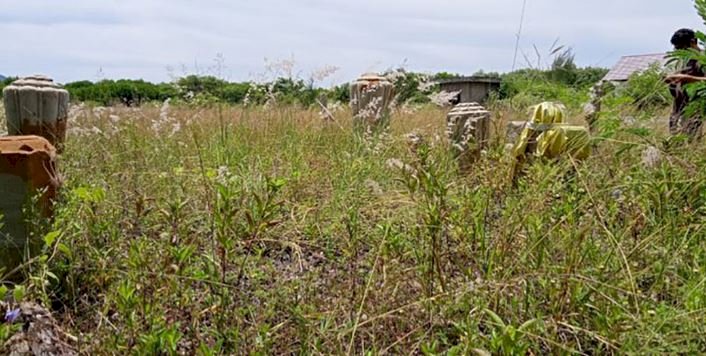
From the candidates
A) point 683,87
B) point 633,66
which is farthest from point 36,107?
point 633,66

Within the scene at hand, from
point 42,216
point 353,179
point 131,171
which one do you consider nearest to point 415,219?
point 353,179

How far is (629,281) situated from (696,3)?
54.2 inches

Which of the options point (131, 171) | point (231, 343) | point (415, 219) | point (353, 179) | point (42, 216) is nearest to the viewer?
point (231, 343)

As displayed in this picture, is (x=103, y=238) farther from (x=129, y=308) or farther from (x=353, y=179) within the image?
(x=353, y=179)

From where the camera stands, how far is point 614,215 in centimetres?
228

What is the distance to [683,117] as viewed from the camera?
3.56 metres

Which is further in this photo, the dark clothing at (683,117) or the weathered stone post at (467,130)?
the weathered stone post at (467,130)

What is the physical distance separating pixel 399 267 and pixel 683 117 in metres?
2.44

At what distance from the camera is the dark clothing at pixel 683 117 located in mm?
3302

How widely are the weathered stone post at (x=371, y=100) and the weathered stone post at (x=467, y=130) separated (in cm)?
69

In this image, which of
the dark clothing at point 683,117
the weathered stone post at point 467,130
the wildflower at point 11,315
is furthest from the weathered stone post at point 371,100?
the wildflower at point 11,315

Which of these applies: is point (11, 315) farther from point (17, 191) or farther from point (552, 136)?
point (552, 136)

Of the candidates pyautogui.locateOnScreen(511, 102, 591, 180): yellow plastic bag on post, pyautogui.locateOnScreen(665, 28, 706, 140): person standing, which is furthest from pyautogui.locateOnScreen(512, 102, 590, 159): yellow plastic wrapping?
pyautogui.locateOnScreen(665, 28, 706, 140): person standing

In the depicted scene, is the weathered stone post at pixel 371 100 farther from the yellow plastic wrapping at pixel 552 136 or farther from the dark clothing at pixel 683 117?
the dark clothing at pixel 683 117
